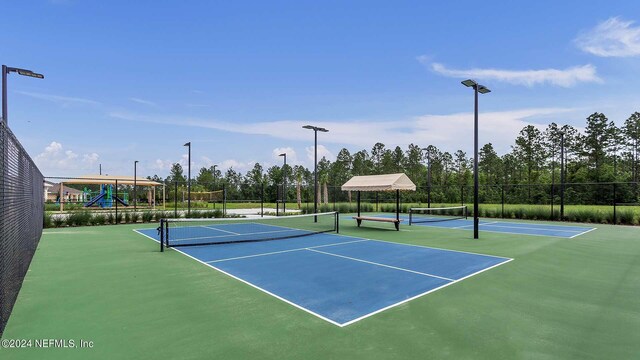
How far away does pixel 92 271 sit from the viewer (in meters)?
7.65

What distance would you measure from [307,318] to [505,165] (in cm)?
7104

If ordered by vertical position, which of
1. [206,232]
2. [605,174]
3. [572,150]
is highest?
[572,150]

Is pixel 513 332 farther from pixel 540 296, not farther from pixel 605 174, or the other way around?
pixel 605 174

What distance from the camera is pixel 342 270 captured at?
7.67 m

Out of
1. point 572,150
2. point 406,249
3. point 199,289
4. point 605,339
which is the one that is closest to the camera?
point 605,339

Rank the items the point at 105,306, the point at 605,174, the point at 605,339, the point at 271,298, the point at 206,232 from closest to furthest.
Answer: the point at 605,339 → the point at 105,306 → the point at 271,298 → the point at 206,232 → the point at 605,174

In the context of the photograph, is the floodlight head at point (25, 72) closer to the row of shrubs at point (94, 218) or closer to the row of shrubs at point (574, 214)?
the row of shrubs at point (94, 218)

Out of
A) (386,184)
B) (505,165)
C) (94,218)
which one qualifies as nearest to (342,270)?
(386,184)

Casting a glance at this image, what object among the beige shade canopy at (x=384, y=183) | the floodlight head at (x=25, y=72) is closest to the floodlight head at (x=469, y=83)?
the beige shade canopy at (x=384, y=183)

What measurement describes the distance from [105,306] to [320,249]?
6209 mm

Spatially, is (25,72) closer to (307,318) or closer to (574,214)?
(307,318)

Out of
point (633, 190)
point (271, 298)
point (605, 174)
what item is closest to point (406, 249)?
point (271, 298)

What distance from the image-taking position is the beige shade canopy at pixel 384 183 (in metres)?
15.9

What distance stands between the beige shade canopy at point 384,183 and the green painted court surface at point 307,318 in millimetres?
7900
